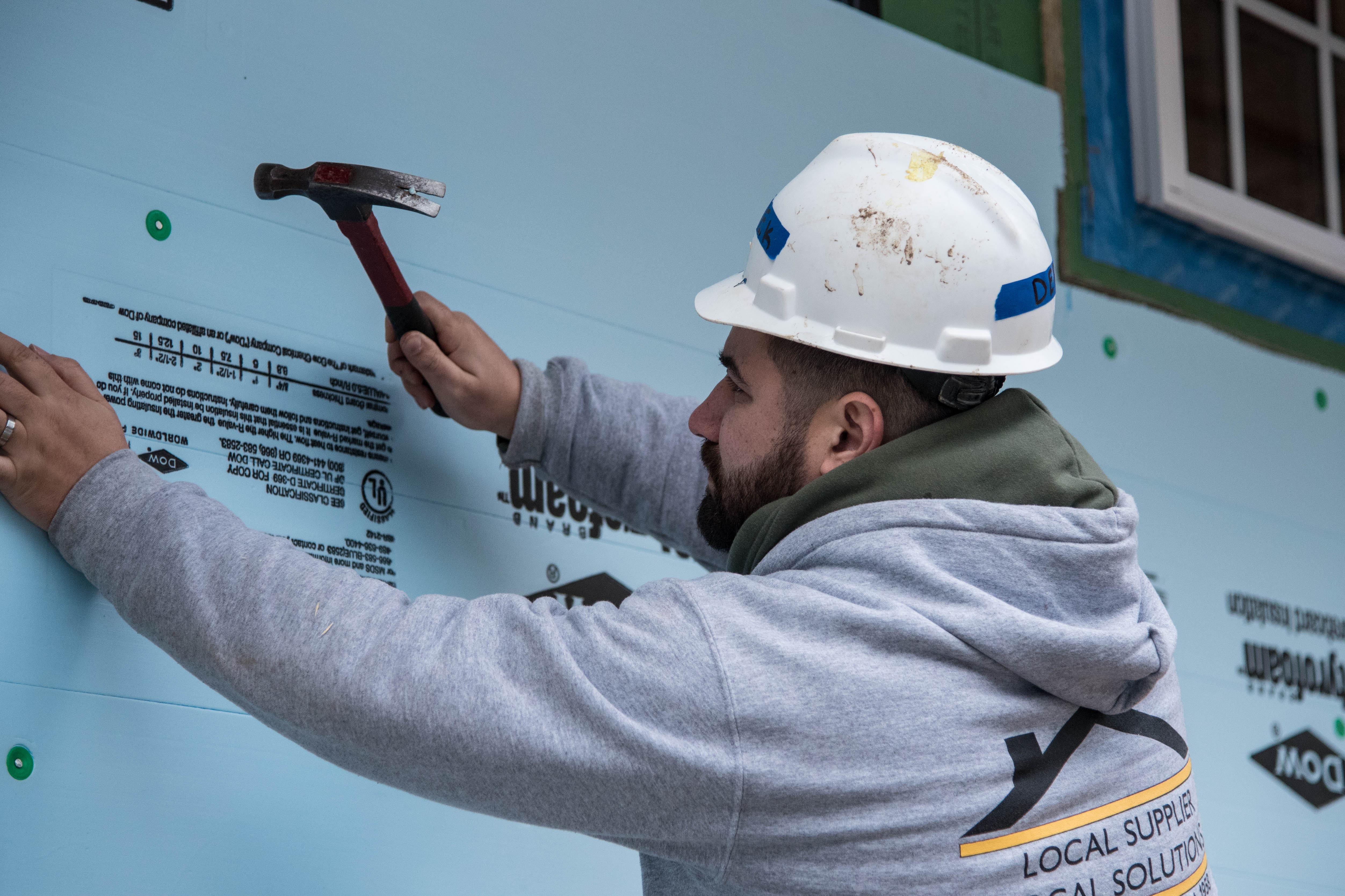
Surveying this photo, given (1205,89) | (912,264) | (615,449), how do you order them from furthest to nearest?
1. (1205,89)
2. (615,449)
3. (912,264)

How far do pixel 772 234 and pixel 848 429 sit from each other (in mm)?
224

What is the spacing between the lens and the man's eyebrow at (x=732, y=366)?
1349 mm

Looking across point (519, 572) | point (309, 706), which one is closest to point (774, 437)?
point (519, 572)

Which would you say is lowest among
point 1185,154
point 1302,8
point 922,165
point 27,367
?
point 27,367

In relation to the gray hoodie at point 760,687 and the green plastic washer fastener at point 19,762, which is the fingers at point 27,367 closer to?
the gray hoodie at point 760,687

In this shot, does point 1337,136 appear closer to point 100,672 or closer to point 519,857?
point 519,857

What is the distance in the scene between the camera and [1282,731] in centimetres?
225

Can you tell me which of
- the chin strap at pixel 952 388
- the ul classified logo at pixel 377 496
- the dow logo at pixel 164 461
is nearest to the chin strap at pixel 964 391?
the chin strap at pixel 952 388

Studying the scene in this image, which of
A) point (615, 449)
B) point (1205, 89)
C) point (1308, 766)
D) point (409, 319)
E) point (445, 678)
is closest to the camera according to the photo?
point (445, 678)

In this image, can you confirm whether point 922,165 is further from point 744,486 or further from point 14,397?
point 14,397

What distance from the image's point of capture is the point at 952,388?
1259 mm

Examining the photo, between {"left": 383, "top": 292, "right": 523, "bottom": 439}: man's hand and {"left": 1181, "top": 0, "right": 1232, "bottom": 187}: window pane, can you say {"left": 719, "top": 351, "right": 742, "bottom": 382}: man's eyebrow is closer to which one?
{"left": 383, "top": 292, "right": 523, "bottom": 439}: man's hand

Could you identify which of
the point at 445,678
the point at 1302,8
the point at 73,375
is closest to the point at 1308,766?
the point at 1302,8

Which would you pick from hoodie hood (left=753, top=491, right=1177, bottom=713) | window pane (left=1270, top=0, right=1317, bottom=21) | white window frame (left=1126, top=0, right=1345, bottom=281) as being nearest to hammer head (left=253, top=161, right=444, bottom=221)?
hoodie hood (left=753, top=491, right=1177, bottom=713)
